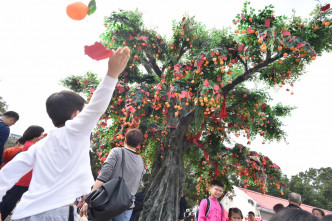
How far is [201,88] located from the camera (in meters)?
4.27

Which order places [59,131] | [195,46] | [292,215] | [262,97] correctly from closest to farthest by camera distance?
1. [292,215]
2. [59,131]
3. [262,97]
4. [195,46]

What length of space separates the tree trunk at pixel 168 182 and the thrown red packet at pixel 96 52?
4.50m

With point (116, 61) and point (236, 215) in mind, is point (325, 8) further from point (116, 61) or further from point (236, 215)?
point (116, 61)

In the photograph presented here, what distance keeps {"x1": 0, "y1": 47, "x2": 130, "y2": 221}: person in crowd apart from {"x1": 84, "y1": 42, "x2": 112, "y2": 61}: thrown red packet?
0.09 m

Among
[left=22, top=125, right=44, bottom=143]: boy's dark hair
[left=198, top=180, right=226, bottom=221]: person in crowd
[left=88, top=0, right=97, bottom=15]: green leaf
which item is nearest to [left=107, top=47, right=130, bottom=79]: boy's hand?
[left=88, top=0, right=97, bottom=15]: green leaf

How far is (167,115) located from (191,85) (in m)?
1.37

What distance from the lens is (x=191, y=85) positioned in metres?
4.71

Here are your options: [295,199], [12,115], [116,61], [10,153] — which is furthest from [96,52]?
[295,199]

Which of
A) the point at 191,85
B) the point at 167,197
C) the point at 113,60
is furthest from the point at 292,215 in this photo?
the point at 167,197

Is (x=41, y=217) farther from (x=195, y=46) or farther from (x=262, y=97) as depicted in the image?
(x=195, y=46)

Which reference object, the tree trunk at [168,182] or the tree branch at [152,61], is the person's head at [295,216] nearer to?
the tree trunk at [168,182]

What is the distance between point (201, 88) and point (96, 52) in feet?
11.0

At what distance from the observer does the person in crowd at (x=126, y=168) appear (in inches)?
90.7

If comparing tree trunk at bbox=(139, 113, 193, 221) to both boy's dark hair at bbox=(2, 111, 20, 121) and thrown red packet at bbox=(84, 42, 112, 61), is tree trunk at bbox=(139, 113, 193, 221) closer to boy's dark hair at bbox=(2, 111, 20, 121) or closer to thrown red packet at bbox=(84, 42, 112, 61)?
boy's dark hair at bbox=(2, 111, 20, 121)
